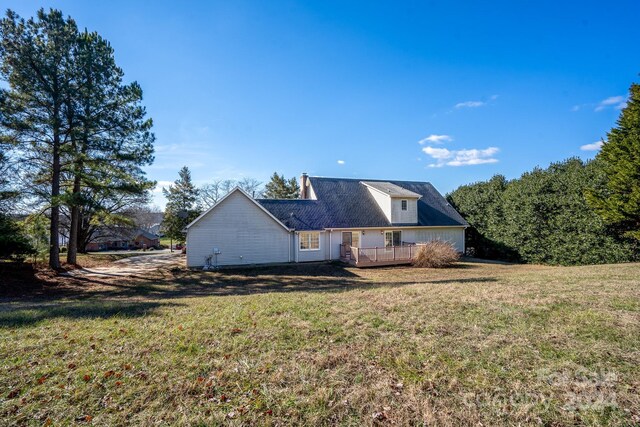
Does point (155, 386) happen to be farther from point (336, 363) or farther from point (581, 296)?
point (581, 296)

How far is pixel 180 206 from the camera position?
3219 centimetres

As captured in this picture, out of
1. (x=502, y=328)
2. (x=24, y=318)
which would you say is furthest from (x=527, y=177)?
(x=24, y=318)

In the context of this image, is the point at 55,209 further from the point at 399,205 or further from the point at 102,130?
the point at 399,205

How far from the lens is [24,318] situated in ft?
21.0

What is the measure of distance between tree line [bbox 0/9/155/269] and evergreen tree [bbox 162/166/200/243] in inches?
483

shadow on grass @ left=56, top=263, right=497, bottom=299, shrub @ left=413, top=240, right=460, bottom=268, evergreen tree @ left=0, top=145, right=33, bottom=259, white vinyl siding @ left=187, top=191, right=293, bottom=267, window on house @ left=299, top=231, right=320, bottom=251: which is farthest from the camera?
window on house @ left=299, top=231, right=320, bottom=251

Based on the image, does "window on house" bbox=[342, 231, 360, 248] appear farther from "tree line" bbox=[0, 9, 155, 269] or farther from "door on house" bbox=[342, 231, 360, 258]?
"tree line" bbox=[0, 9, 155, 269]

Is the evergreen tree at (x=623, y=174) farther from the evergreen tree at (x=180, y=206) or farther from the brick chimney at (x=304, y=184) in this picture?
the evergreen tree at (x=180, y=206)

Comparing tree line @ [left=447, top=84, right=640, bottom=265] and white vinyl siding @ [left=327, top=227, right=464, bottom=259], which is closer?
tree line @ [left=447, top=84, right=640, bottom=265]

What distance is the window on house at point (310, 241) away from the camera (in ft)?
66.5

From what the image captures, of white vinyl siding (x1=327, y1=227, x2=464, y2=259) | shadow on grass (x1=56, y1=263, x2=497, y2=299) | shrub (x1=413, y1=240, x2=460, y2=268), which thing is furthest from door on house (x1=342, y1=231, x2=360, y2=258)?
shrub (x1=413, y1=240, x2=460, y2=268)

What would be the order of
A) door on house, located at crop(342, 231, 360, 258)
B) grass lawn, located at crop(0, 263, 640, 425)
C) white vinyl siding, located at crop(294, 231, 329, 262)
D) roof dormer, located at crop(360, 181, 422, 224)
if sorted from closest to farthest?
grass lawn, located at crop(0, 263, 640, 425), white vinyl siding, located at crop(294, 231, 329, 262), door on house, located at crop(342, 231, 360, 258), roof dormer, located at crop(360, 181, 422, 224)

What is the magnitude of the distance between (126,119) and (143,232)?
39917mm

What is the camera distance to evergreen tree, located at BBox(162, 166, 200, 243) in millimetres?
30203
